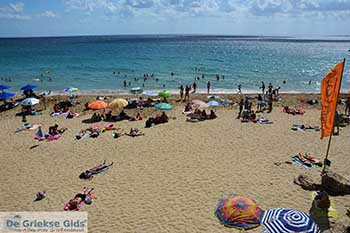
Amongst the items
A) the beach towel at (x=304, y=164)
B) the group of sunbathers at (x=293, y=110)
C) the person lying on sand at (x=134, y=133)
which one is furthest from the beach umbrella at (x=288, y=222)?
the group of sunbathers at (x=293, y=110)

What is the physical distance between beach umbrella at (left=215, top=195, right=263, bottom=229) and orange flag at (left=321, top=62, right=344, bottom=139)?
3.18 metres

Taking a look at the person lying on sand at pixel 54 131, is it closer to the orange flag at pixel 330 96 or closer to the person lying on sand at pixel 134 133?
the person lying on sand at pixel 134 133

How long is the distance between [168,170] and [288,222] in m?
5.28

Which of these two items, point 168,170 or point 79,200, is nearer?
point 79,200

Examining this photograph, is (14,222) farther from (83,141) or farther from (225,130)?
(225,130)

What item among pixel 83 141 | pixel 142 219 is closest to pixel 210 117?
pixel 83 141

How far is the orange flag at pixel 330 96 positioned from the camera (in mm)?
8531

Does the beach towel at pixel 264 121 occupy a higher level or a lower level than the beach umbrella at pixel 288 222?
lower

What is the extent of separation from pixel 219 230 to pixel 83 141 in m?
9.45

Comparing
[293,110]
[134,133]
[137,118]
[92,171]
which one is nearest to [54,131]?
[134,133]

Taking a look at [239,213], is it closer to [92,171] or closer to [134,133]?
[92,171]

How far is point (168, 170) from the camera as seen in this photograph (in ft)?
38.5

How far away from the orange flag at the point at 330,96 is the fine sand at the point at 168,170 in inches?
95.2

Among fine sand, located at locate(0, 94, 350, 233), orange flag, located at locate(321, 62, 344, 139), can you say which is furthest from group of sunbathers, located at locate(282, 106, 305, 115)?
orange flag, located at locate(321, 62, 344, 139)
